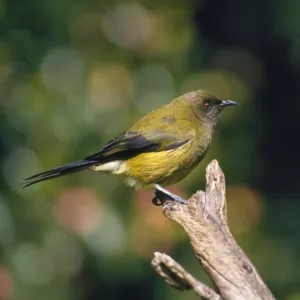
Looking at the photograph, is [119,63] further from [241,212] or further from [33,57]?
[241,212]

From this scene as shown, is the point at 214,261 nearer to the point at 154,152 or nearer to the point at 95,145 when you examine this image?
the point at 154,152

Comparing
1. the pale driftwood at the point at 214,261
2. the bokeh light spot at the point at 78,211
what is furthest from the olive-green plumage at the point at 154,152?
the pale driftwood at the point at 214,261

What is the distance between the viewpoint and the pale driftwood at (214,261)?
14.9ft

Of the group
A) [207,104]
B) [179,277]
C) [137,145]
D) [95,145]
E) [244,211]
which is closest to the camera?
[179,277]

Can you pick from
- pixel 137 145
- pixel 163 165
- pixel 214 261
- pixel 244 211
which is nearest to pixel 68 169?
pixel 137 145

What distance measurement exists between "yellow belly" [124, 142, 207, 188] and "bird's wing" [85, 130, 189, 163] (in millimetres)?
33

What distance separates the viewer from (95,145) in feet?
25.6

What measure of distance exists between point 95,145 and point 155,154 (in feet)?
4.26

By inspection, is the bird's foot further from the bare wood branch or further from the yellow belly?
the bare wood branch

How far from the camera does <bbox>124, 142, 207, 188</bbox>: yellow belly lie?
6.46 meters

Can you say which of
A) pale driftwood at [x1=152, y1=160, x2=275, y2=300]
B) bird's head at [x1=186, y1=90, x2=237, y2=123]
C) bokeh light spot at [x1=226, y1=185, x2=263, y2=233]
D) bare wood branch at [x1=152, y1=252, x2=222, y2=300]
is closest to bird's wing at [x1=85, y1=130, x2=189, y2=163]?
bird's head at [x1=186, y1=90, x2=237, y2=123]

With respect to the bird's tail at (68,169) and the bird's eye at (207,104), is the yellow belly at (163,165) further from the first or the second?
the bird's eye at (207,104)

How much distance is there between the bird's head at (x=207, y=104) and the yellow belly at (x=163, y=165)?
39cm

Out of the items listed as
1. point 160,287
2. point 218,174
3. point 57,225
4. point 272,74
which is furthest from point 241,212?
point 272,74
